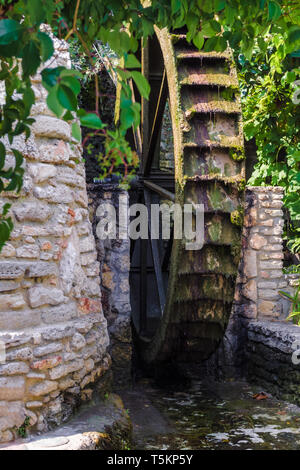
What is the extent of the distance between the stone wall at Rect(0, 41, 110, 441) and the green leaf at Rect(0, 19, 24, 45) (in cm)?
156

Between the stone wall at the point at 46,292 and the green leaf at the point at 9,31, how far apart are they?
1.56 metres

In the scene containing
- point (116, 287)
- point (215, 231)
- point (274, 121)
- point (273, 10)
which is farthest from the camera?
point (274, 121)

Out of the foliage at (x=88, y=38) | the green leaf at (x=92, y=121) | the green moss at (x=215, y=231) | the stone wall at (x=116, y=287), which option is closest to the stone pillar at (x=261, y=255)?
the green moss at (x=215, y=231)

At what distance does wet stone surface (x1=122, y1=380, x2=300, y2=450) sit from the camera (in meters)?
3.23

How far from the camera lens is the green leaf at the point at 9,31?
0.98 metres

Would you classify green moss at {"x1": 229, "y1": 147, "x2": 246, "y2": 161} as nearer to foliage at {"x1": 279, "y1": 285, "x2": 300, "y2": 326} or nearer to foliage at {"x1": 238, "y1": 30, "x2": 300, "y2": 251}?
foliage at {"x1": 279, "y1": 285, "x2": 300, "y2": 326}

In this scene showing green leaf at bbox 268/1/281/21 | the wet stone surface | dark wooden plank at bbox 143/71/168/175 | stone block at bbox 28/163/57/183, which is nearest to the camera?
green leaf at bbox 268/1/281/21

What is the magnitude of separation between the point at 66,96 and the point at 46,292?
170 centimetres

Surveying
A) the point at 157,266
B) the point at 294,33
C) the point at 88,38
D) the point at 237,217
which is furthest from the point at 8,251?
the point at 157,266

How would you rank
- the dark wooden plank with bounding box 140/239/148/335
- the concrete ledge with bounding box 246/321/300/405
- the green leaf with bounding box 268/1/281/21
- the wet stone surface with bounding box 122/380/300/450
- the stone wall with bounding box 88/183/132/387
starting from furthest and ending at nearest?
1. the dark wooden plank with bounding box 140/239/148/335
2. the stone wall with bounding box 88/183/132/387
3. the concrete ledge with bounding box 246/321/300/405
4. the wet stone surface with bounding box 122/380/300/450
5. the green leaf with bounding box 268/1/281/21

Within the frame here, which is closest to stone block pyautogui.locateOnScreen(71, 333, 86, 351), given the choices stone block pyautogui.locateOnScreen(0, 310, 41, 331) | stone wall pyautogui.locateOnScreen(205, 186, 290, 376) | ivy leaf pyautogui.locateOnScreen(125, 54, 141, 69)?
stone block pyautogui.locateOnScreen(0, 310, 41, 331)

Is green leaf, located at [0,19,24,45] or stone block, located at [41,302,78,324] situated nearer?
green leaf, located at [0,19,24,45]

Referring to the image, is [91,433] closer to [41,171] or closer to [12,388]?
[12,388]

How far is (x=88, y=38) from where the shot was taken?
1.60 metres
